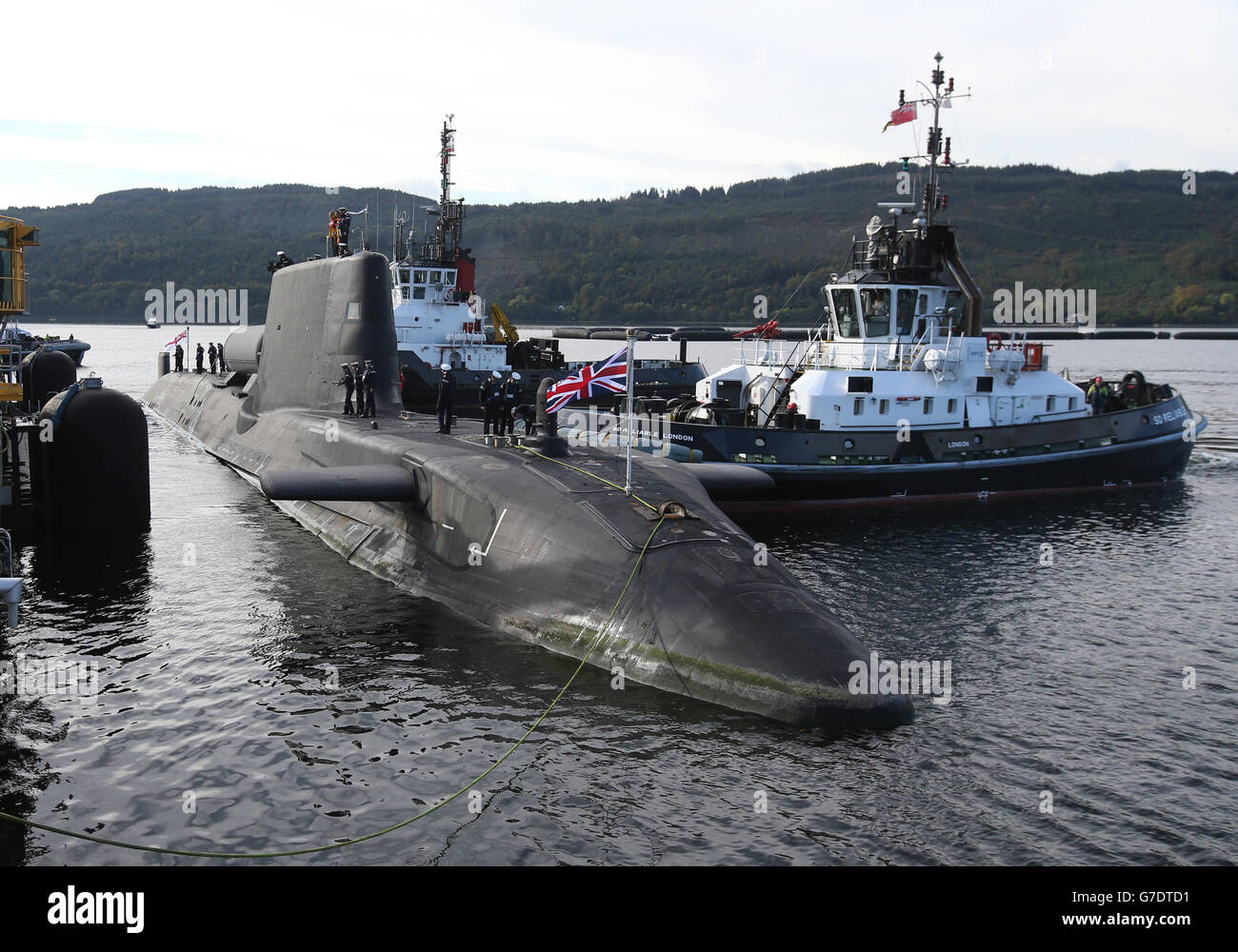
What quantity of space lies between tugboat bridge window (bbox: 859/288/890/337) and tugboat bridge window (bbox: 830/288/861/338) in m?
0.34

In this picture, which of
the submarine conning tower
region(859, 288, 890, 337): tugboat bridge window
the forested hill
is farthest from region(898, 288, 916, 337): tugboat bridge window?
the forested hill

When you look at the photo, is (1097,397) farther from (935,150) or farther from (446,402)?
(446,402)

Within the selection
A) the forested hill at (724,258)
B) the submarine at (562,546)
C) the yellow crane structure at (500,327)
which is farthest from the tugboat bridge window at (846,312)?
the forested hill at (724,258)

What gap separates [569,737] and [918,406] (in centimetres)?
2197

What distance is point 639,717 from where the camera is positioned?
12703 millimetres

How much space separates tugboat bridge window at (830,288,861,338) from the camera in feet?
109

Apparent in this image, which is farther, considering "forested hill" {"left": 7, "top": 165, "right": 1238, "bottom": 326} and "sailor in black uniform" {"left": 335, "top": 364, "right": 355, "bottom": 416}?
"forested hill" {"left": 7, "top": 165, "right": 1238, "bottom": 326}

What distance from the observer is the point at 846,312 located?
3369 cm

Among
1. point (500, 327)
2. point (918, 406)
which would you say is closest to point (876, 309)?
point (918, 406)

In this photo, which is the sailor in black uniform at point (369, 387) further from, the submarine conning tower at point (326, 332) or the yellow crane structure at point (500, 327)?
the yellow crane structure at point (500, 327)

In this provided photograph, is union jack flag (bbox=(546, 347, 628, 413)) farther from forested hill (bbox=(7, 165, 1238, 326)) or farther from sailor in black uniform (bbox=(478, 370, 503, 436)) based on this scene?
forested hill (bbox=(7, 165, 1238, 326))

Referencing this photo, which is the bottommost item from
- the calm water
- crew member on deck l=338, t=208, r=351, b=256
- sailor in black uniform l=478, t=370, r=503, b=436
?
the calm water

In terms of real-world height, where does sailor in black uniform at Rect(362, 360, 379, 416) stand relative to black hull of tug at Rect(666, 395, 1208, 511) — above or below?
above

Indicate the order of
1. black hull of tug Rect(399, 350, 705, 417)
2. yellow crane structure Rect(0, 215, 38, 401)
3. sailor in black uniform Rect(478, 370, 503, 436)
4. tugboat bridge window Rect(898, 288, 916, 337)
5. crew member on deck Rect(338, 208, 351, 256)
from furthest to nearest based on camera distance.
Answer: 1. black hull of tug Rect(399, 350, 705, 417)
2. tugboat bridge window Rect(898, 288, 916, 337)
3. crew member on deck Rect(338, 208, 351, 256)
4. yellow crane structure Rect(0, 215, 38, 401)
5. sailor in black uniform Rect(478, 370, 503, 436)
